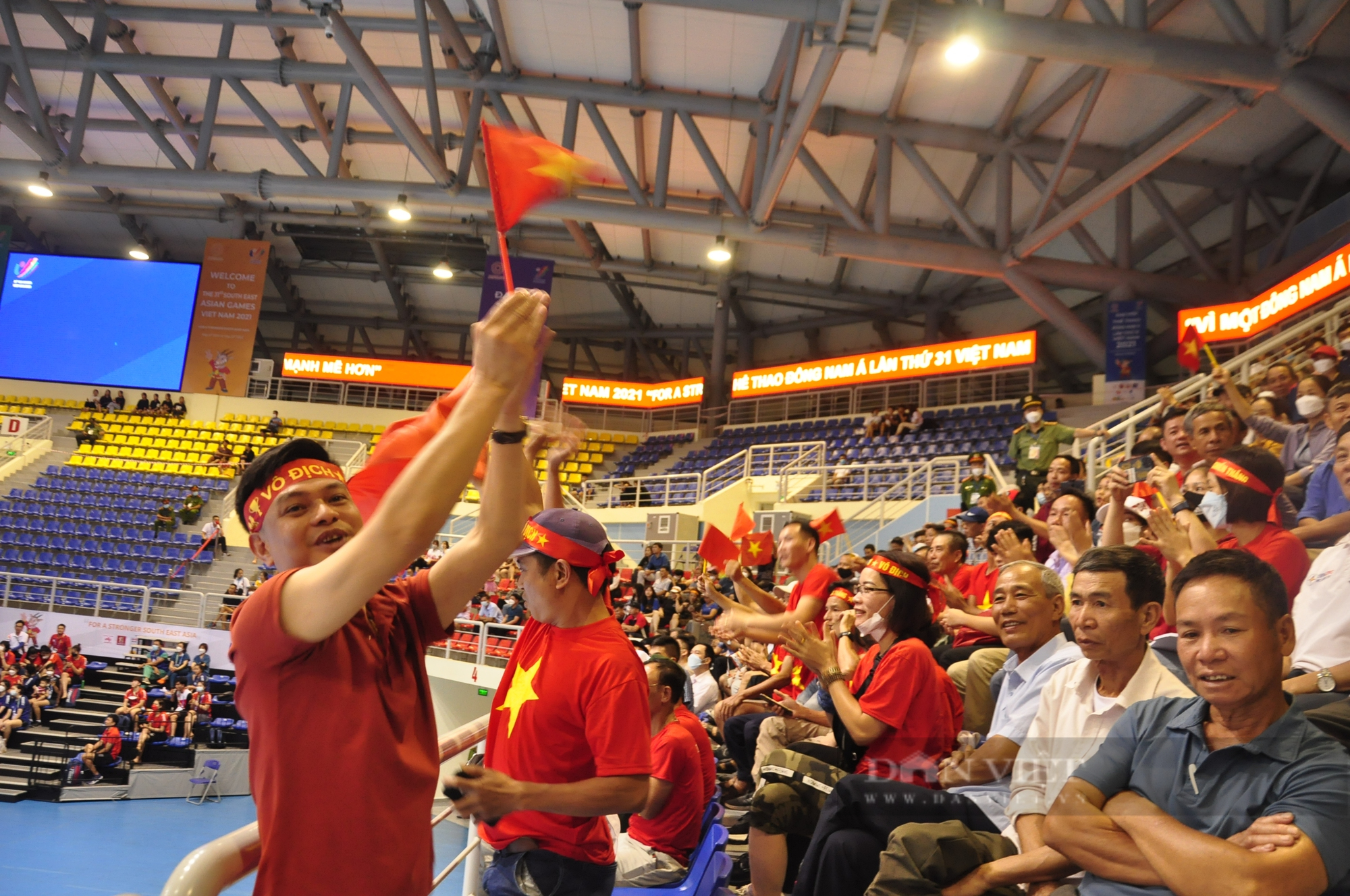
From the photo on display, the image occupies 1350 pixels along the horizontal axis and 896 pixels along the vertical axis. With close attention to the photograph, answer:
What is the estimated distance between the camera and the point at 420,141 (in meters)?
13.1

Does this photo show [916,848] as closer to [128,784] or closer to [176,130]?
[128,784]

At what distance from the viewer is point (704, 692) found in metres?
6.47

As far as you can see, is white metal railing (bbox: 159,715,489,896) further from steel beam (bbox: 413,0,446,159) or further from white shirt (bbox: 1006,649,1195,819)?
steel beam (bbox: 413,0,446,159)

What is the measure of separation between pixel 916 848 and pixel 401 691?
1.37m

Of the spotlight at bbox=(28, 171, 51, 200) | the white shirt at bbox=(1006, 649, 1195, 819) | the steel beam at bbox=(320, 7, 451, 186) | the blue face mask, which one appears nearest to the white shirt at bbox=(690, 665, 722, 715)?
the blue face mask

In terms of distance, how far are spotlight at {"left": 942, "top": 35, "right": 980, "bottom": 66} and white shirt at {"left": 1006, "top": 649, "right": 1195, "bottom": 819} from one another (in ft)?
25.9

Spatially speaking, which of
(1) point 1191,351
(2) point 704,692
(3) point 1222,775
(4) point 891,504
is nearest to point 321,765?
(3) point 1222,775

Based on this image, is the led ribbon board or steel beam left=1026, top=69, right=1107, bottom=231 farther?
the led ribbon board

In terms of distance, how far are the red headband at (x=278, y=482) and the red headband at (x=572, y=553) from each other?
826 millimetres

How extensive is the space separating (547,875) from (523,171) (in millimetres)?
1439

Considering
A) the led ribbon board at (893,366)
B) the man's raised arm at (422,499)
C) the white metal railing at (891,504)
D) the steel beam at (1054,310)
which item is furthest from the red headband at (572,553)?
the led ribbon board at (893,366)

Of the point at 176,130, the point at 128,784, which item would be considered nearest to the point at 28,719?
the point at 128,784

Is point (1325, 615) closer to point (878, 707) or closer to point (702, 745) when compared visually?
point (878, 707)

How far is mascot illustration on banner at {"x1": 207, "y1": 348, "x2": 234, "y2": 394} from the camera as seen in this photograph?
723 inches
